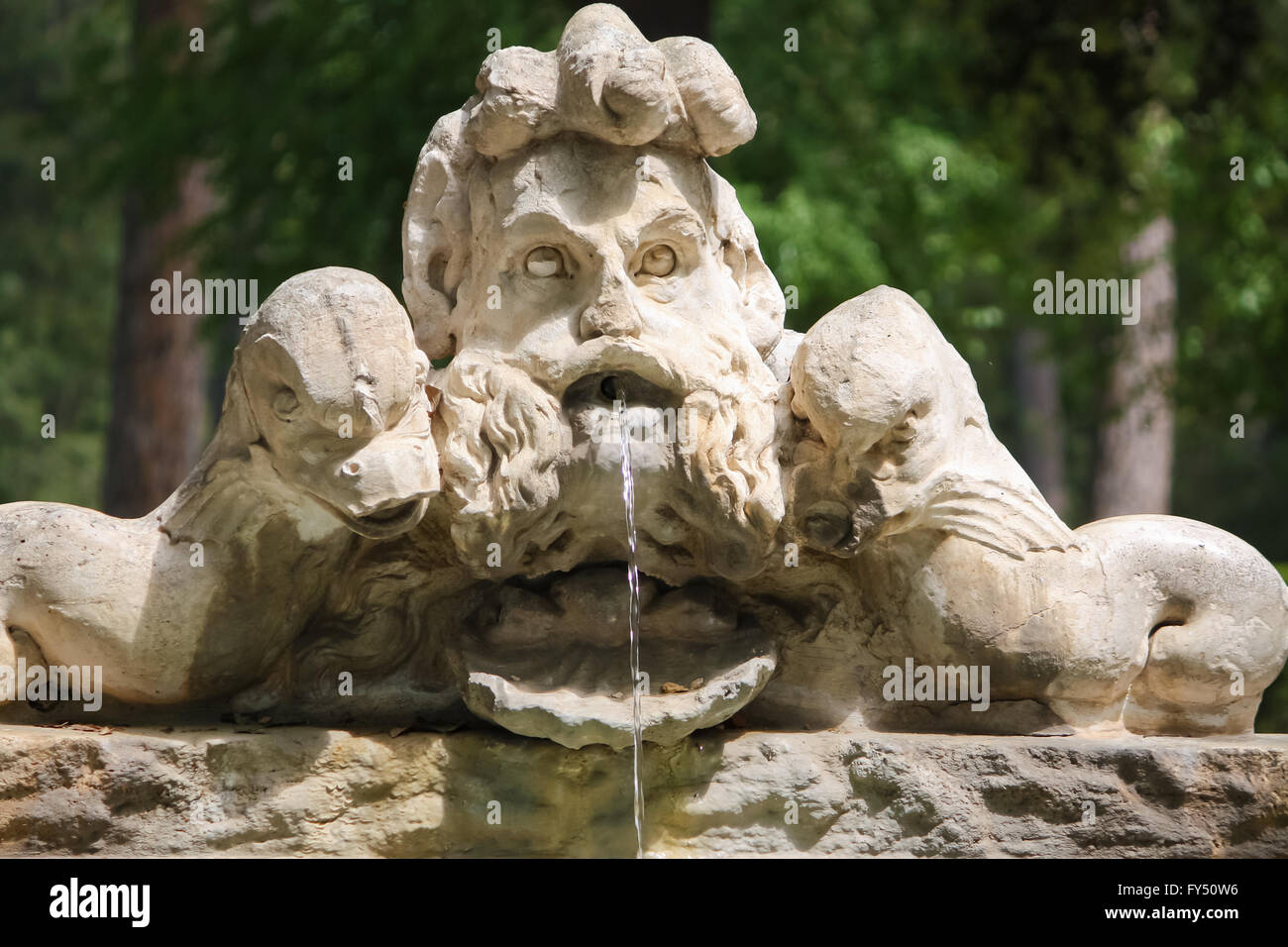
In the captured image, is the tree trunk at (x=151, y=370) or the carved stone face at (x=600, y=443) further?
the tree trunk at (x=151, y=370)

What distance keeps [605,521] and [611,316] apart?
416 mm

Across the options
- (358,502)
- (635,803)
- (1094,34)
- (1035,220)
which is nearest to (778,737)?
(635,803)

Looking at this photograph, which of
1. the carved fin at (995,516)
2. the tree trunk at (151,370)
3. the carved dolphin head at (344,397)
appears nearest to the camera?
the carved dolphin head at (344,397)

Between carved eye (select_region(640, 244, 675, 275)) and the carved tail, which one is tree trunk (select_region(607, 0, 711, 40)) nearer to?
carved eye (select_region(640, 244, 675, 275))

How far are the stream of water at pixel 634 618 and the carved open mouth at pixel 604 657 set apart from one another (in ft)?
0.07

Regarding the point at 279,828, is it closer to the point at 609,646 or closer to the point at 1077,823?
the point at 609,646

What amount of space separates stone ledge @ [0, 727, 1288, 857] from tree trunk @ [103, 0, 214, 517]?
6564mm

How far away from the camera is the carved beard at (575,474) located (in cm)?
309

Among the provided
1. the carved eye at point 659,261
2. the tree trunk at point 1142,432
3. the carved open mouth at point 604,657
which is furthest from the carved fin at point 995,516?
the tree trunk at point 1142,432

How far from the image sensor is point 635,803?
10.7 feet

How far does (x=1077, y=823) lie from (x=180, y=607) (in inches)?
74.8

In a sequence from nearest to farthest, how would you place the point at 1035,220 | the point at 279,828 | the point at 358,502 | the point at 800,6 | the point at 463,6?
the point at 358,502
the point at 279,828
the point at 463,6
the point at 800,6
the point at 1035,220

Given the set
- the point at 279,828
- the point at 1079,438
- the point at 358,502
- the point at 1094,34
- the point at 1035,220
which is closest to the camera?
the point at 358,502

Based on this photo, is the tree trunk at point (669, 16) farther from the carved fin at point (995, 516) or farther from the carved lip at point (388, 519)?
the carved lip at point (388, 519)
